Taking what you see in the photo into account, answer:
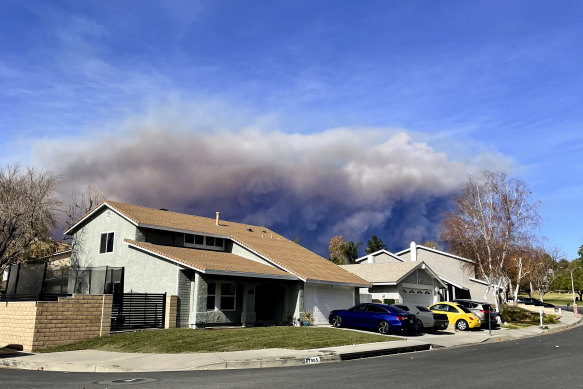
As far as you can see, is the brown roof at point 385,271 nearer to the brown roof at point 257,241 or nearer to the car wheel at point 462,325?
the brown roof at point 257,241

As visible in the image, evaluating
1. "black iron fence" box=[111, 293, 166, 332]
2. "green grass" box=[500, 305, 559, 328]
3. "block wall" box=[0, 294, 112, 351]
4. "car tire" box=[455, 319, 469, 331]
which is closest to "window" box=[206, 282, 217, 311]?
"black iron fence" box=[111, 293, 166, 332]

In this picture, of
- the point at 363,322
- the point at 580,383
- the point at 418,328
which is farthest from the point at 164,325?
the point at 580,383

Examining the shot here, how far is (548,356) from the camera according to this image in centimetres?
1639

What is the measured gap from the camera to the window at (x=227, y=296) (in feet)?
89.8

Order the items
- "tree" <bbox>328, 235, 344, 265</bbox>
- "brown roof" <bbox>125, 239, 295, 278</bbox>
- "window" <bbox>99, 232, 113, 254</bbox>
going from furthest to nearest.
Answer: "tree" <bbox>328, 235, 344, 265</bbox> → "window" <bbox>99, 232, 113, 254</bbox> → "brown roof" <bbox>125, 239, 295, 278</bbox>

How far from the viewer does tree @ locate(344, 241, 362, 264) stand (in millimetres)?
85875

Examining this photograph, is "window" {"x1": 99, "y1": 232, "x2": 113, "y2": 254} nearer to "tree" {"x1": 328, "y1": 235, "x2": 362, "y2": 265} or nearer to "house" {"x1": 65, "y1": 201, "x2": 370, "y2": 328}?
"house" {"x1": 65, "y1": 201, "x2": 370, "y2": 328}

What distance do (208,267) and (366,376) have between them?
14.8 metres

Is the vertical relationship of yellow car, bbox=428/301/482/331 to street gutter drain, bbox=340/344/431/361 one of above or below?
above

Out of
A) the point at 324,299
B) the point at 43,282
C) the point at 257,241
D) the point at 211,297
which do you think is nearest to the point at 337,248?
the point at 257,241

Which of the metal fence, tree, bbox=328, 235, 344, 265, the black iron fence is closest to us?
the black iron fence

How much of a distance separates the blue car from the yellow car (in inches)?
275

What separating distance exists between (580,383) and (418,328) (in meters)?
14.4

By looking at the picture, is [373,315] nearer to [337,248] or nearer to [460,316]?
[460,316]
